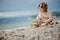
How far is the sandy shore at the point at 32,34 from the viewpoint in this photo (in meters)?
1.54

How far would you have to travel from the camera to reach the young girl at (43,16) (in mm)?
1609

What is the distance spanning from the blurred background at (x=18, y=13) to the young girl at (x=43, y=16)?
0.04 metres

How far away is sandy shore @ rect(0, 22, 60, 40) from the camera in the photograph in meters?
1.54

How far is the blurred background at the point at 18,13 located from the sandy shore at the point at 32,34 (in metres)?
0.06

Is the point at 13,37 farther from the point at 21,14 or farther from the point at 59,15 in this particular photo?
the point at 59,15

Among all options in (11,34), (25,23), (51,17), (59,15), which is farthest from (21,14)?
(59,15)

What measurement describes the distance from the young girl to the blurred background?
41mm

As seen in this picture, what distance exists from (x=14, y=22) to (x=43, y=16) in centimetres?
36

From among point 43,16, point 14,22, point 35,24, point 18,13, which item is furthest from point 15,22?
point 43,16

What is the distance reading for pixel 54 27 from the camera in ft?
5.31

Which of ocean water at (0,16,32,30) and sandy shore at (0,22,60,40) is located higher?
ocean water at (0,16,32,30)

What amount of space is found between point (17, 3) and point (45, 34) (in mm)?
493

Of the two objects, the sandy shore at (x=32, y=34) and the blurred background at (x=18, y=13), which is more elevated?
the blurred background at (x=18, y=13)

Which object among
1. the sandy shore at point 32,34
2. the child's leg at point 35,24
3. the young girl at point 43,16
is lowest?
the sandy shore at point 32,34
